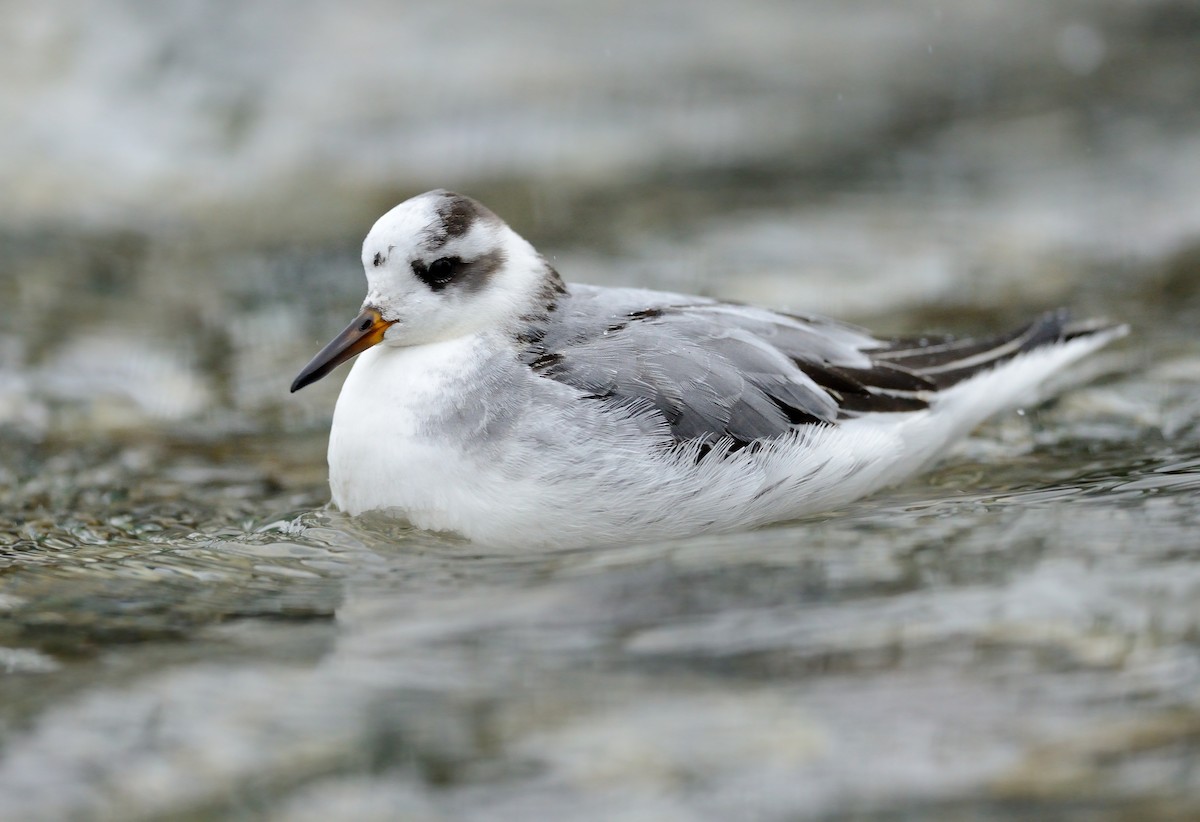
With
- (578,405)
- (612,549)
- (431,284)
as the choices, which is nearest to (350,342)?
(431,284)

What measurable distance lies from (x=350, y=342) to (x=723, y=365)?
1357 mm

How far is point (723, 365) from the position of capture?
17.9 ft

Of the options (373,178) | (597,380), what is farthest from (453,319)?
(373,178)

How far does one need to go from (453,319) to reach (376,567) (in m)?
1.01

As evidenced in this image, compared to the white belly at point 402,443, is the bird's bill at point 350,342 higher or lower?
higher

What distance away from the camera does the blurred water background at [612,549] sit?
12.5 ft

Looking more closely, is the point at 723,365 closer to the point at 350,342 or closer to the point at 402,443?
the point at 402,443

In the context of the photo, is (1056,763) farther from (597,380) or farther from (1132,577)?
(597,380)

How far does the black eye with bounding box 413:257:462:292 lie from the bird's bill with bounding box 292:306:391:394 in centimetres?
21

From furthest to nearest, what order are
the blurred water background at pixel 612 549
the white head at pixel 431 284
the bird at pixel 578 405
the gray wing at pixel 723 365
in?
the white head at pixel 431 284 < the gray wing at pixel 723 365 < the bird at pixel 578 405 < the blurred water background at pixel 612 549

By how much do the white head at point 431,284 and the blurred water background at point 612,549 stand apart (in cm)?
72

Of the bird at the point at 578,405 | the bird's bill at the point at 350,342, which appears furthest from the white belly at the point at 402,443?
the bird's bill at the point at 350,342

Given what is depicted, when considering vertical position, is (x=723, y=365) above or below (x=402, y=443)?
above

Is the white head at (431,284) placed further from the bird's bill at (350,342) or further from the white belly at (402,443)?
the white belly at (402,443)
